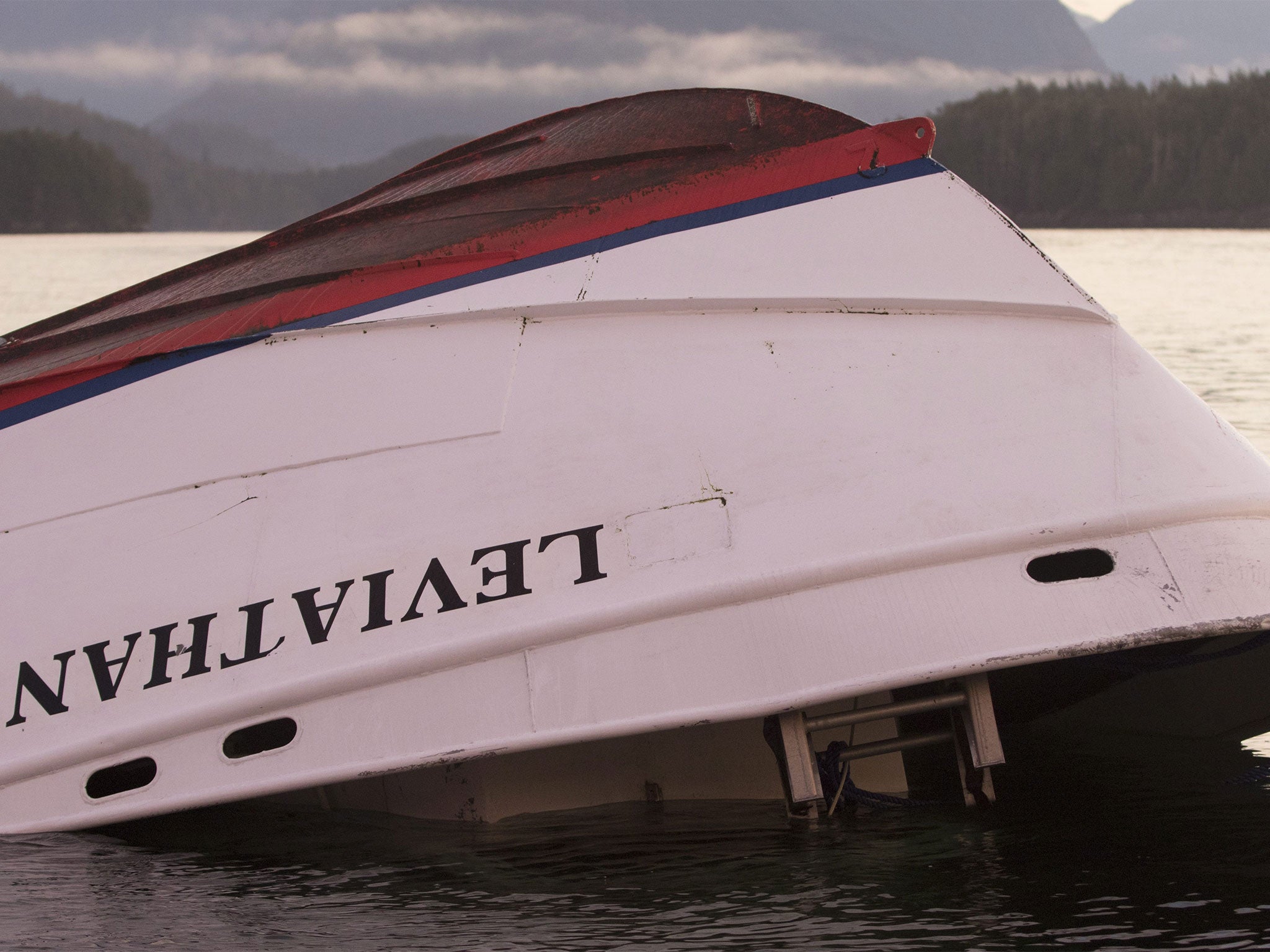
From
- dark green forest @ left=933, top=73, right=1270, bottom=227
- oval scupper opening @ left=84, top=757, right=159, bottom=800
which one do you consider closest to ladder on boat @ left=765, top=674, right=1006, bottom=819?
oval scupper opening @ left=84, top=757, right=159, bottom=800

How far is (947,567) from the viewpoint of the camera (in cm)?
319

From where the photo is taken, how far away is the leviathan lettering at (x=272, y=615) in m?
Result: 3.33

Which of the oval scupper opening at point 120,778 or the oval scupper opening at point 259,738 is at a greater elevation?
the oval scupper opening at point 259,738

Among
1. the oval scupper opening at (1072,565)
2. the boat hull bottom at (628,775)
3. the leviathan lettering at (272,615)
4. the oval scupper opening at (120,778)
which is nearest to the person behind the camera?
the oval scupper opening at (1072,565)

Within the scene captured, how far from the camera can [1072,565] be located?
3.20 metres

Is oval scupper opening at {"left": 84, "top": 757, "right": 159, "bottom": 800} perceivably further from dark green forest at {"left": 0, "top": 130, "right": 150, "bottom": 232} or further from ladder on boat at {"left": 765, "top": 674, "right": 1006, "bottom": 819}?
dark green forest at {"left": 0, "top": 130, "right": 150, "bottom": 232}

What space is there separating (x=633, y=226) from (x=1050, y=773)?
6.86 ft

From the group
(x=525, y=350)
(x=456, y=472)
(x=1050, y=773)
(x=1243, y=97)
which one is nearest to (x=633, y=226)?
(x=525, y=350)

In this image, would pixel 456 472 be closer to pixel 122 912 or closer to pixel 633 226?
pixel 633 226

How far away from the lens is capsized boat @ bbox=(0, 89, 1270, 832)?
3.19 meters

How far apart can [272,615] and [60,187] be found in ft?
318

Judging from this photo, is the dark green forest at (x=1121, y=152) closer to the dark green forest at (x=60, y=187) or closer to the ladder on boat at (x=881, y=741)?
the dark green forest at (x=60, y=187)

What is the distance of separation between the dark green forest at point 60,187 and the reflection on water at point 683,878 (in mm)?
95914

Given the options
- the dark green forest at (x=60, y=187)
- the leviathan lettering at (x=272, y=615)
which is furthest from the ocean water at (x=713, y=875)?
the dark green forest at (x=60, y=187)
